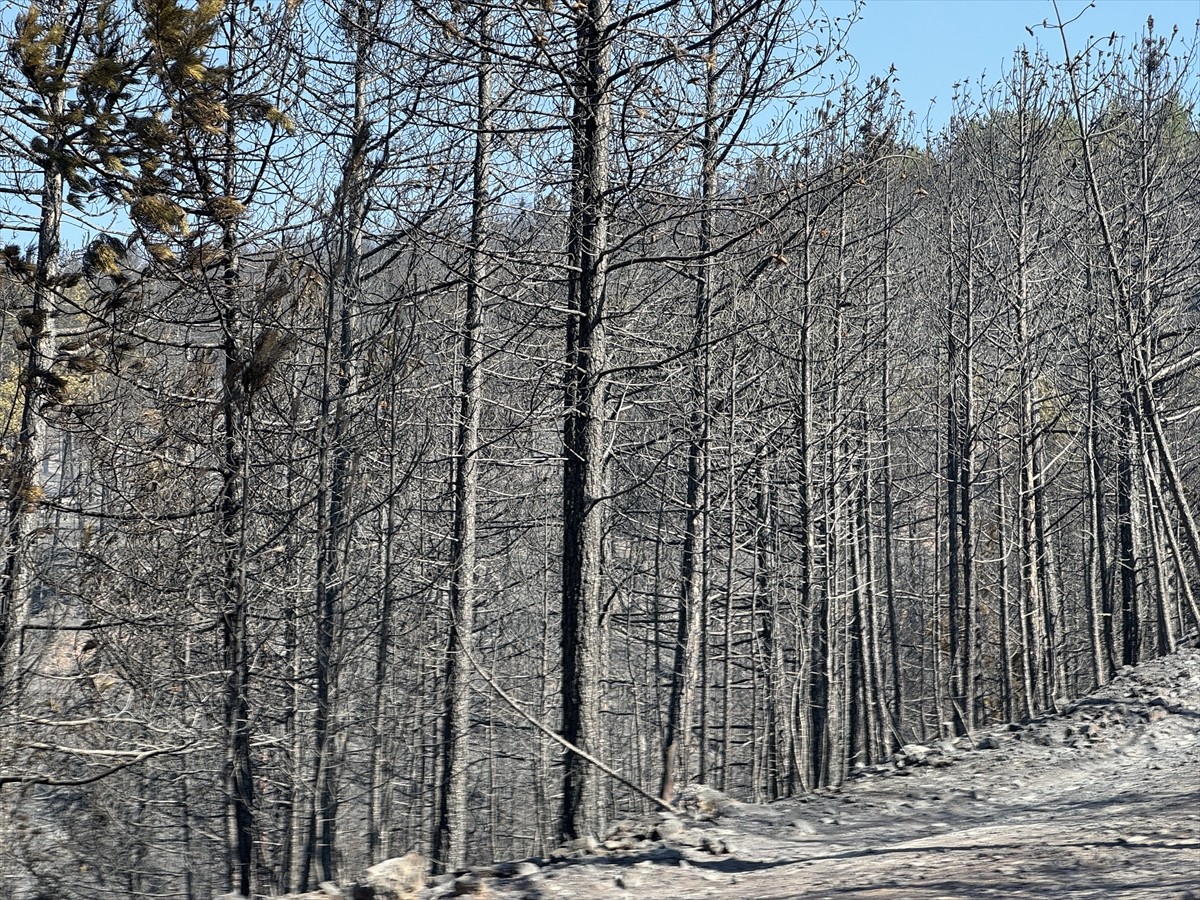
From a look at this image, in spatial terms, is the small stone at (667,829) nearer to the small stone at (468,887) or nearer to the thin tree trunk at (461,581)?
the small stone at (468,887)

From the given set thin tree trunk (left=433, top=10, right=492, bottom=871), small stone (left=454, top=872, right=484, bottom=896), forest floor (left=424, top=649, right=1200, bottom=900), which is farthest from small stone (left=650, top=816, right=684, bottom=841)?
thin tree trunk (left=433, top=10, right=492, bottom=871)

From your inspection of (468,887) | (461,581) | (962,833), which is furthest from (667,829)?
(461,581)

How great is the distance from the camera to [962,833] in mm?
6973

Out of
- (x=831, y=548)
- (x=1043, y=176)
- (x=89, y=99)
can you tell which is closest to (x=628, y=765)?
(x=831, y=548)

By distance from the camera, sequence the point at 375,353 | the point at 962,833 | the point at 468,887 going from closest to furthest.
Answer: the point at 468,887 → the point at 962,833 → the point at 375,353

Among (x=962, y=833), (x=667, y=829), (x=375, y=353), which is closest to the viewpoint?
(x=667, y=829)

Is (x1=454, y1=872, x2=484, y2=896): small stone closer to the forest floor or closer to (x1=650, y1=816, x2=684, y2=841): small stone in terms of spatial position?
the forest floor

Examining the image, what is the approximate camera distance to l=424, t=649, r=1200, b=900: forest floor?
218 inches

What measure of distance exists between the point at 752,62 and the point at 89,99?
507cm

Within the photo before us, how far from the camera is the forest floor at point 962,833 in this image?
5.54 meters

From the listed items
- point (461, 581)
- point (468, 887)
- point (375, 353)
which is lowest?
point (468, 887)

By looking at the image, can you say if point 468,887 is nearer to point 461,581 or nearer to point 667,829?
point 667,829

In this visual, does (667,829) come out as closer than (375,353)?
Yes

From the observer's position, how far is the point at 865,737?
63.9ft
